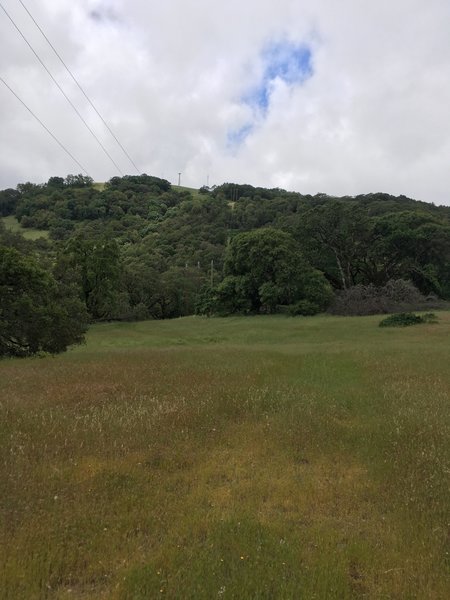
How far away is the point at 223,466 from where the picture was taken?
7.25 m

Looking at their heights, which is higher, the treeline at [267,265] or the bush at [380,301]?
the treeline at [267,265]

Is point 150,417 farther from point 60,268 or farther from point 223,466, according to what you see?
point 60,268

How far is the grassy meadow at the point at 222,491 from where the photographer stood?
4.41 metres

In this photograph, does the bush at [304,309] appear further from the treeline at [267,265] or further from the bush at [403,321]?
the bush at [403,321]

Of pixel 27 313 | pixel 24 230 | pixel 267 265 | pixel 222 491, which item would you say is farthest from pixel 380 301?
pixel 24 230

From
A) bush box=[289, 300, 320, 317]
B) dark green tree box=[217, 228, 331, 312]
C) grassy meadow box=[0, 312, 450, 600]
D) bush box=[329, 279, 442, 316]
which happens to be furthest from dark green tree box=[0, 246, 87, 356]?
bush box=[329, 279, 442, 316]

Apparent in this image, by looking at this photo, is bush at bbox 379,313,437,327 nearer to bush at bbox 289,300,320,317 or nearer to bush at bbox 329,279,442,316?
bush at bbox 329,279,442,316

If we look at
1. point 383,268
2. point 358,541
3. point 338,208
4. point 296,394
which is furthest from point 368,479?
point 383,268

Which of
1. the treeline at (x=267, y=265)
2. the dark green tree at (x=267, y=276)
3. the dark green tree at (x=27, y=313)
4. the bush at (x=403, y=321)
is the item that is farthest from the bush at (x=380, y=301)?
the dark green tree at (x=27, y=313)

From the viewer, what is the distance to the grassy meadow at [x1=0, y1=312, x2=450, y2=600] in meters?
4.41

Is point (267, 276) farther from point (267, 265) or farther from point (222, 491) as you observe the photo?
point (222, 491)

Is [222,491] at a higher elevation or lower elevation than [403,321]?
lower

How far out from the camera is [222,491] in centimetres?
628

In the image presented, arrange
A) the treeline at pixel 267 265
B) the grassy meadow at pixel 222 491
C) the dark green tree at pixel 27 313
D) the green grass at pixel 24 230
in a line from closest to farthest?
the grassy meadow at pixel 222 491 < the dark green tree at pixel 27 313 < the treeline at pixel 267 265 < the green grass at pixel 24 230
